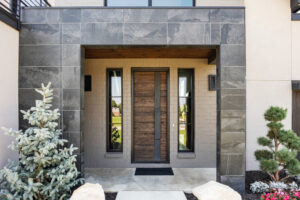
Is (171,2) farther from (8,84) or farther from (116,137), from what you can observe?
(8,84)

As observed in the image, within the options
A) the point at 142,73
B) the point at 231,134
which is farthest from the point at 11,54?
the point at 231,134

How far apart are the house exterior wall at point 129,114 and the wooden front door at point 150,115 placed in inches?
8.5

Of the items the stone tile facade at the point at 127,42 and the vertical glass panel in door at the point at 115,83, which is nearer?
the stone tile facade at the point at 127,42

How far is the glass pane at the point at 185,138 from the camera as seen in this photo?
5184 millimetres

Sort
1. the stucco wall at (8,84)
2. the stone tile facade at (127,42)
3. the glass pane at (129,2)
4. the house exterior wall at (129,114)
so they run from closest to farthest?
the stucco wall at (8,84) < the stone tile facade at (127,42) < the glass pane at (129,2) < the house exterior wall at (129,114)

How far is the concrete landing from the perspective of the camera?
343 cm

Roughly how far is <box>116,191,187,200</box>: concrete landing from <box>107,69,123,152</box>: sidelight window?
5.44 ft

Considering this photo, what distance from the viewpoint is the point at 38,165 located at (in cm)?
290

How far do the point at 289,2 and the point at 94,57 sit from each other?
4844 mm

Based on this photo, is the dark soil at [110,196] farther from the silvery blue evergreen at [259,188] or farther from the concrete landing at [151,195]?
the silvery blue evergreen at [259,188]

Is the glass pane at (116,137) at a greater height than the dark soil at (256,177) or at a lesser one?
greater

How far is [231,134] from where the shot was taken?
135 inches

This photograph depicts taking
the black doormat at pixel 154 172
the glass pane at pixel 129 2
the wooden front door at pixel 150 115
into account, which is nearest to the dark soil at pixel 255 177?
the black doormat at pixel 154 172

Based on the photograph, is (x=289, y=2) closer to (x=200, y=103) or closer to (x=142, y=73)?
(x=200, y=103)
